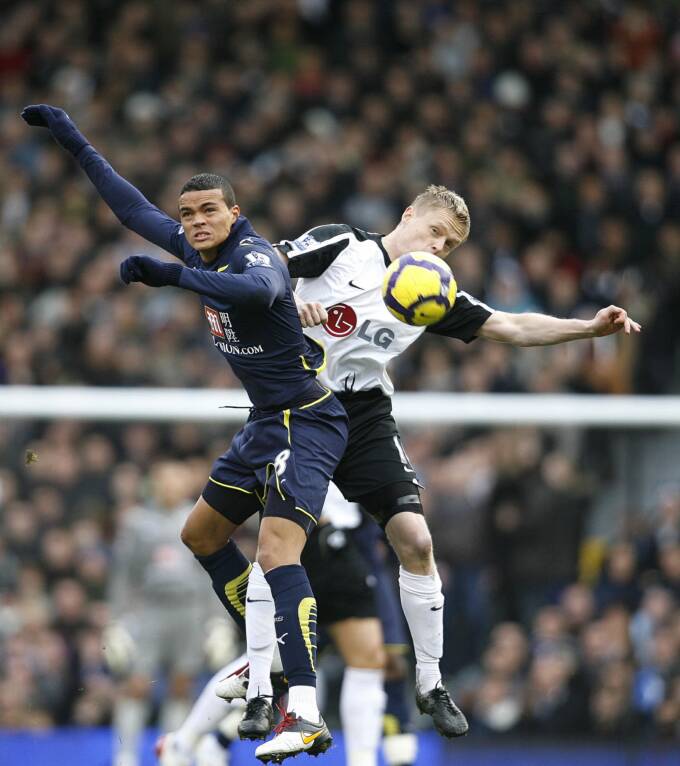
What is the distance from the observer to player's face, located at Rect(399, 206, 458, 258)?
6.70 m

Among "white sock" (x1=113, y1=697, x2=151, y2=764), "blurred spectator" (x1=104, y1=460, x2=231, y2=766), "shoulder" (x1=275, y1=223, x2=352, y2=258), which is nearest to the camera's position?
"shoulder" (x1=275, y1=223, x2=352, y2=258)

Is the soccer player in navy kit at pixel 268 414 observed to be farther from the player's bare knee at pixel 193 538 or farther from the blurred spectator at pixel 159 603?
the blurred spectator at pixel 159 603

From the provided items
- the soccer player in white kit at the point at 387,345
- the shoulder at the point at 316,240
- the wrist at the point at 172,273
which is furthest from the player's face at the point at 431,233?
the wrist at the point at 172,273

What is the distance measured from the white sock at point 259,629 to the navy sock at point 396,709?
2281 mm

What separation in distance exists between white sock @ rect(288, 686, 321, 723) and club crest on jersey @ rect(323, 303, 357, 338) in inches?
63.1

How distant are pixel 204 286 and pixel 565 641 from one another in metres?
5.77

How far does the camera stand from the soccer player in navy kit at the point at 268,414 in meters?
6.11

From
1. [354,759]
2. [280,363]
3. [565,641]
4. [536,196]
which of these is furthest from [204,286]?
[536,196]

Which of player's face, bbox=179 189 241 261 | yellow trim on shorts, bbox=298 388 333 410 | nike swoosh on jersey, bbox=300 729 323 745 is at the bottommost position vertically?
nike swoosh on jersey, bbox=300 729 323 745

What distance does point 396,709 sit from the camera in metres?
8.78

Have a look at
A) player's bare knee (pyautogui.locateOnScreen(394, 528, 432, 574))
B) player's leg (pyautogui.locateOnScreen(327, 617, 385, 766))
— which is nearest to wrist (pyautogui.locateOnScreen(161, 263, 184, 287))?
player's bare knee (pyautogui.locateOnScreen(394, 528, 432, 574))

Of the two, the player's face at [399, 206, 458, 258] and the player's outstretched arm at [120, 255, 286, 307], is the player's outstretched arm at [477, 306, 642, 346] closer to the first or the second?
the player's face at [399, 206, 458, 258]

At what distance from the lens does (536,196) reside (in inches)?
554

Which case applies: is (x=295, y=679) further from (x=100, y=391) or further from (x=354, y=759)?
(x=100, y=391)
